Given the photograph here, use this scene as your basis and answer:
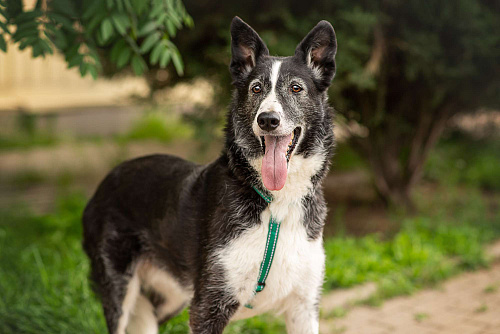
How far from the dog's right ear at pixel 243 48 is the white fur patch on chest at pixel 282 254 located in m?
0.58

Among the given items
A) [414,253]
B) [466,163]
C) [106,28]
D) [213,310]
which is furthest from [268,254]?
[466,163]

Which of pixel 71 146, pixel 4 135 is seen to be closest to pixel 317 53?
pixel 71 146

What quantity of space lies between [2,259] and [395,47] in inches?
177

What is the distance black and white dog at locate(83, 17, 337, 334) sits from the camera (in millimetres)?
2676

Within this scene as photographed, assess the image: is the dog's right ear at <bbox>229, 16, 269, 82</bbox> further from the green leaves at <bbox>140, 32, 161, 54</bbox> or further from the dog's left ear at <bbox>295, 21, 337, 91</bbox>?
the green leaves at <bbox>140, 32, 161, 54</bbox>

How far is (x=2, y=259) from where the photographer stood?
4.90 metres

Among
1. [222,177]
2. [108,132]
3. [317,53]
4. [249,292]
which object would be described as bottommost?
[108,132]

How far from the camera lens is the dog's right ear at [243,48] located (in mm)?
2842

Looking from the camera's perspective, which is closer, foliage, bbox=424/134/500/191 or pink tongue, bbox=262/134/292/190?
pink tongue, bbox=262/134/292/190

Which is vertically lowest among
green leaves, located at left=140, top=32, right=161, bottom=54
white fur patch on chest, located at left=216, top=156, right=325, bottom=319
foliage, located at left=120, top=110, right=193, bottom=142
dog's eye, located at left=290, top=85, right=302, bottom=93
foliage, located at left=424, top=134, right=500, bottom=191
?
foliage, located at left=120, top=110, right=193, bottom=142

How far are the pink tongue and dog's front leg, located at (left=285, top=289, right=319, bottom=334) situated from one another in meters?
0.64

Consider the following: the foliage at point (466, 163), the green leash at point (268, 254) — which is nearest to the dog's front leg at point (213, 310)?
the green leash at point (268, 254)

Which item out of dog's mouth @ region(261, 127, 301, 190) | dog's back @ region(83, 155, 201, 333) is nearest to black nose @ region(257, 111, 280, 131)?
dog's mouth @ region(261, 127, 301, 190)

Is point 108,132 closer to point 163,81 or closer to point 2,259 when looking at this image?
point 163,81
